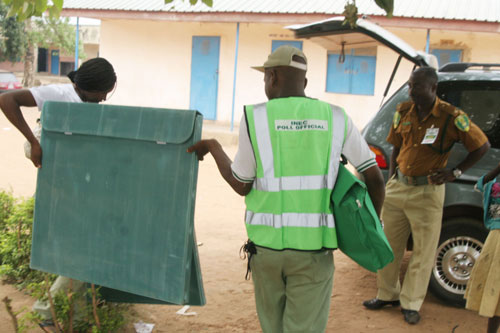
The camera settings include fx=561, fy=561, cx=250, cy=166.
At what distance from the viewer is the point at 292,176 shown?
7.98 ft

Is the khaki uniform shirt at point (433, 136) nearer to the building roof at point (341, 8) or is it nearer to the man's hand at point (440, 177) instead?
the man's hand at point (440, 177)

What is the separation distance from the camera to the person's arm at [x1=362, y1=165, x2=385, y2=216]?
255 centimetres

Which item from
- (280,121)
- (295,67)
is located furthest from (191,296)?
(295,67)

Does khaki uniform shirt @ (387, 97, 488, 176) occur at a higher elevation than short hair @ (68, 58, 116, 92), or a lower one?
lower

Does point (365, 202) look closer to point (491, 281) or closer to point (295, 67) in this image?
point (295, 67)

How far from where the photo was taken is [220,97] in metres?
16.2

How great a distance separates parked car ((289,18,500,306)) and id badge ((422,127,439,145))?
517mm

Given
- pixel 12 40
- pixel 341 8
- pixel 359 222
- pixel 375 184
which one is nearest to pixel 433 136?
pixel 375 184

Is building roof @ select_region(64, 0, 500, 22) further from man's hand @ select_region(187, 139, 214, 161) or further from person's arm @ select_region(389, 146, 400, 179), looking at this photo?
man's hand @ select_region(187, 139, 214, 161)

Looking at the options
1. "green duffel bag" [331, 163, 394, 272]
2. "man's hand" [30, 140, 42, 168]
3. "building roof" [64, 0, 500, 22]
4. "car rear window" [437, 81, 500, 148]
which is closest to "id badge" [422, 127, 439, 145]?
"car rear window" [437, 81, 500, 148]

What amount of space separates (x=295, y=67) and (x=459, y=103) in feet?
8.64

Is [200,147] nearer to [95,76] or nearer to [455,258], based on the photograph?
[95,76]

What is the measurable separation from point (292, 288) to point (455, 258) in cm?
248

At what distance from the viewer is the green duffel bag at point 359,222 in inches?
94.7
